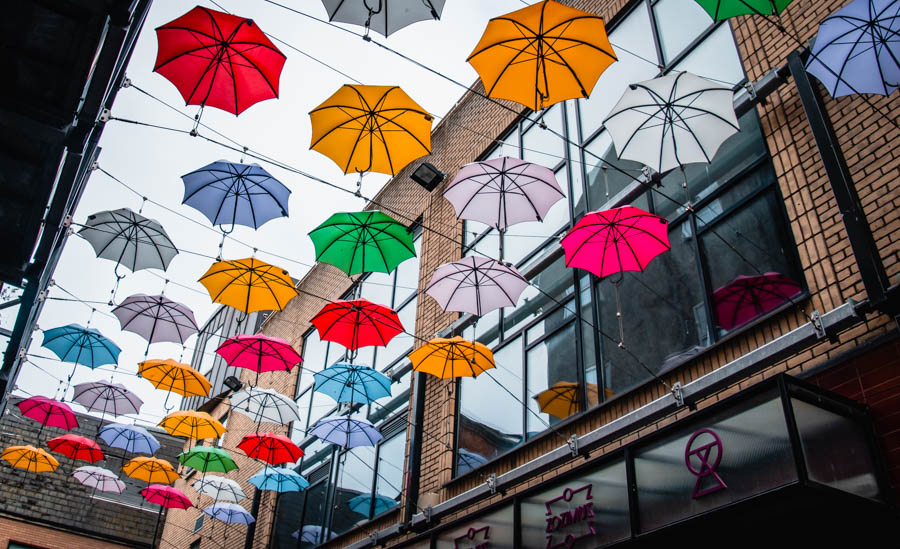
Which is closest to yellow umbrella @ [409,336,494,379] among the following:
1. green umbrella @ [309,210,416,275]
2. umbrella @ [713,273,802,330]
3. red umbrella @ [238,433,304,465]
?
green umbrella @ [309,210,416,275]

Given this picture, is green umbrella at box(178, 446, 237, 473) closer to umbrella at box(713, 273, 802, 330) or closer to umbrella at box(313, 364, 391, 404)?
umbrella at box(313, 364, 391, 404)

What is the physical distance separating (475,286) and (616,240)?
2.59 m

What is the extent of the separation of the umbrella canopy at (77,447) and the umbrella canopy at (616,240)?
13479 millimetres

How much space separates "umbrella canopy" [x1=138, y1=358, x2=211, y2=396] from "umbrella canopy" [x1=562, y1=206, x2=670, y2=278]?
8641 mm

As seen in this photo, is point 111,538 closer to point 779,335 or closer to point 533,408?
point 533,408

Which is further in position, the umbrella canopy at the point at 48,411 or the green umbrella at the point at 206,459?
the green umbrella at the point at 206,459

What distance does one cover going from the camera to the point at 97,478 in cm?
1847

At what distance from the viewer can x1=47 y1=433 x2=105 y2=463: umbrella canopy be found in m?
16.6

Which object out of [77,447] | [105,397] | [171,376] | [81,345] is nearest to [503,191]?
[171,376]

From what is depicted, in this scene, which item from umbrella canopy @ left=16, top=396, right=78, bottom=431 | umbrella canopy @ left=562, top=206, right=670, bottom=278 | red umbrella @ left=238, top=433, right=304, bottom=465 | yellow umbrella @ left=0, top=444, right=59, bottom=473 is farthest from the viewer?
yellow umbrella @ left=0, top=444, right=59, bottom=473

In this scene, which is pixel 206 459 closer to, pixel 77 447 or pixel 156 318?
pixel 77 447

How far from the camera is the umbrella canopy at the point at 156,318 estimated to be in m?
13.5

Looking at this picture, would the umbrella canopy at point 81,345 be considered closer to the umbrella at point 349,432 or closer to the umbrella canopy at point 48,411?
the umbrella canopy at point 48,411

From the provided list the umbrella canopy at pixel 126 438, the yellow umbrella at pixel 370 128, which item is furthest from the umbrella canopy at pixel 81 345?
the yellow umbrella at pixel 370 128
